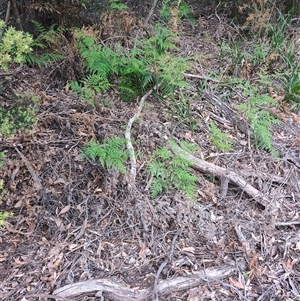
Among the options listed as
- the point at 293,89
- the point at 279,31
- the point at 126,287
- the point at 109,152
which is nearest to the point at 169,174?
the point at 109,152

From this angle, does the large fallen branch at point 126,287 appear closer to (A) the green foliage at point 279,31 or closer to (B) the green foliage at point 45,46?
(B) the green foliage at point 45,46

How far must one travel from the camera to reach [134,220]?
3.38 m

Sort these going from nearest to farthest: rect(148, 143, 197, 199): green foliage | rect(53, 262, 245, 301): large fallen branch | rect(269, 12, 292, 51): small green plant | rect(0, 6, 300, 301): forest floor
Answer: rect(53, 262, 245, 301): large fallen branch → rect(0, 6, 300, 301): forest floor → rect(148, 143, 197, 199): green foliage → rect(269, 12, 292, 51): small green plant

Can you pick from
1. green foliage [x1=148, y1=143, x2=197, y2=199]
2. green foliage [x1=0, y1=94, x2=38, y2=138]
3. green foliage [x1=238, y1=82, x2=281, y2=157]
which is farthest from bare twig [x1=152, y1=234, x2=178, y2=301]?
green foliage [x1=0, y1=94, x2=38, y2=138]

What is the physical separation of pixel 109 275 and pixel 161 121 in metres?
1.74

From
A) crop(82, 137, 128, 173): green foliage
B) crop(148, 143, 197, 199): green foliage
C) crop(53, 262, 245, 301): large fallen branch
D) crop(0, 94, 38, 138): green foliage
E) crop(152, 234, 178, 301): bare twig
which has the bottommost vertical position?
crop(53, 262, 245, 301): large fallen branch

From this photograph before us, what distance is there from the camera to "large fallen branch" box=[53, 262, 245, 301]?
2.88m

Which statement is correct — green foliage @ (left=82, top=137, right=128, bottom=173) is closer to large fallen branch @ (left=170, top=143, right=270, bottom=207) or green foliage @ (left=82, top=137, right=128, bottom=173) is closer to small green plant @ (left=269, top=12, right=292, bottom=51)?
large fallen branch @ (left=170, top=143, right=270, bottom=207)

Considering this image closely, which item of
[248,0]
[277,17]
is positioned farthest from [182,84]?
[277,17]

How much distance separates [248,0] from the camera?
573cm

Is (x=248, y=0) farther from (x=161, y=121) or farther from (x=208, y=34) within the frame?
(x=161, y=121)

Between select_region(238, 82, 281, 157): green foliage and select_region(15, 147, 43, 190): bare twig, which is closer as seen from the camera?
select_region(15, 147, 43, 190): bare twig

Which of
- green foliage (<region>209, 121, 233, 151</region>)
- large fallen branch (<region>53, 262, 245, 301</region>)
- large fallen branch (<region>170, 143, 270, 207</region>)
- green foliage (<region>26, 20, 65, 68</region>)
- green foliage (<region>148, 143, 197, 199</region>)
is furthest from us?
green foliage (<region>26, 20, 65, 68</region>)

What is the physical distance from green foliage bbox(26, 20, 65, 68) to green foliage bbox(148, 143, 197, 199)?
1659 millimetres
